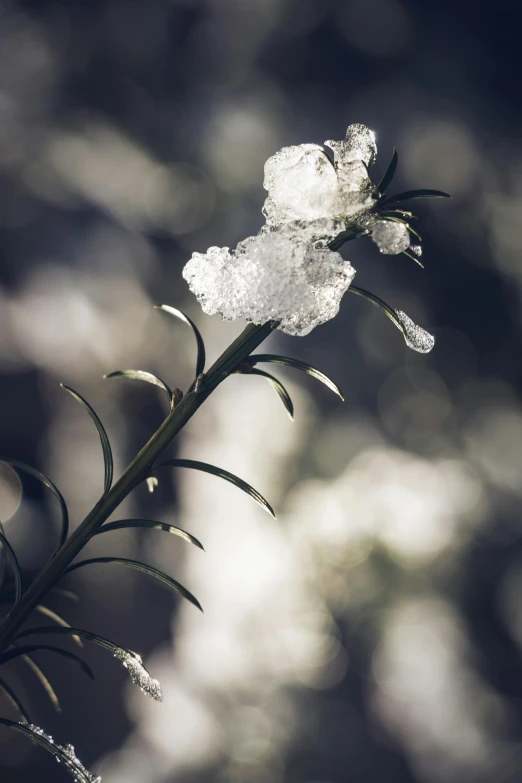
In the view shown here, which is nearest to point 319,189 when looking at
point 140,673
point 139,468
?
point 139,468

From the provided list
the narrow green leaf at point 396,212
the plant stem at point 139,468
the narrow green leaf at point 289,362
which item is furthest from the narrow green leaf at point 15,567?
the narrow green leaf at point 396,212

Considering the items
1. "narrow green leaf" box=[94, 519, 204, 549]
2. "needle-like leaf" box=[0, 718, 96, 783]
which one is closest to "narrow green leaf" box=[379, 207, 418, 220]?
"narrow green leaf" box=[94, 519, 204, 549]

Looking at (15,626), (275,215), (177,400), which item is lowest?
(15,626)

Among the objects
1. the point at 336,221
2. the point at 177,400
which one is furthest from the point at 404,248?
the point at 177,400

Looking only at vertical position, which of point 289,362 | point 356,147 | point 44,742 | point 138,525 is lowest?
point 44,742

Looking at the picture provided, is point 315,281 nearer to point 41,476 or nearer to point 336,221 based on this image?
point 336,221

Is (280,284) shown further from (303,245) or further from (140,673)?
(140,673)
